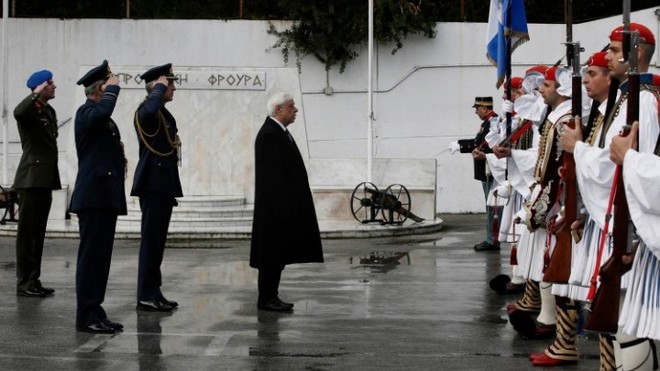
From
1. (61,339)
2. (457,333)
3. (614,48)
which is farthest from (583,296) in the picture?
(61,339)

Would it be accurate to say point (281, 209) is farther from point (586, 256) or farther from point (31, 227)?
point (586, 256)

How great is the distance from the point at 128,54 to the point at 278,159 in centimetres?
1427

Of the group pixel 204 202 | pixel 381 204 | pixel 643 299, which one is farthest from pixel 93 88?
pixel 204 202

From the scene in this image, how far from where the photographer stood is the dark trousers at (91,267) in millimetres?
9562

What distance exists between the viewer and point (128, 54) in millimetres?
24484

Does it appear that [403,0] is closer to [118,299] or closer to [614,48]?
[118,299]

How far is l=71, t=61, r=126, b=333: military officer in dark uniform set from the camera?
956 centimetres

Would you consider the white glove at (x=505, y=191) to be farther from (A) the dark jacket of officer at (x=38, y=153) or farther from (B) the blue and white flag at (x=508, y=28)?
(A) the dark jacket of officer at (x=38, y=153)

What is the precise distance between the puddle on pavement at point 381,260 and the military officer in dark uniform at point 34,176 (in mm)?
3905

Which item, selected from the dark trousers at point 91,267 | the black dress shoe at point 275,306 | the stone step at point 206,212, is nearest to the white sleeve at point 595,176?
the dark trousers at point 91,267

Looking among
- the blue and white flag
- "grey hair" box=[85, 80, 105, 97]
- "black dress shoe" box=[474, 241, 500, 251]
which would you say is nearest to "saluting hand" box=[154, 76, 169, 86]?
"grey hair" box=[85, 80, 105, 97]

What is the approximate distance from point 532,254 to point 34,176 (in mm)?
4935

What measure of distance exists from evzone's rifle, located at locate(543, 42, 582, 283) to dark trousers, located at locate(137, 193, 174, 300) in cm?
424

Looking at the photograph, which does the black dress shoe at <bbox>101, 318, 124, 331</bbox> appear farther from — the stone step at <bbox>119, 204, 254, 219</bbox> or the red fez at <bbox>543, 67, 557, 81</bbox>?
the stone step at <bbox>119, 204, 254, 219</bbox>
